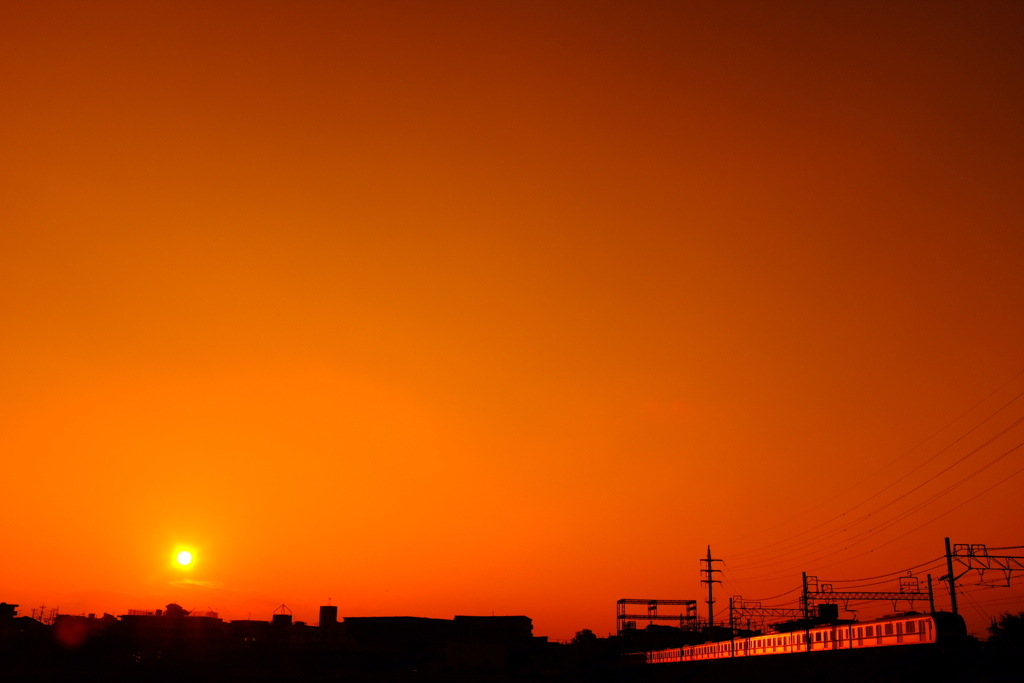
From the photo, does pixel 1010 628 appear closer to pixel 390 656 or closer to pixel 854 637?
pixel 854 637

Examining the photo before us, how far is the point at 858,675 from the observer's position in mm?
47125

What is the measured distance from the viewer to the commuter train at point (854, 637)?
4416 centimetres

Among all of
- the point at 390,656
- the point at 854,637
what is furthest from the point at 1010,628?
the point at 390,656

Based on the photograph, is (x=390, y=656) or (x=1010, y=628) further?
(x=390, y=656)

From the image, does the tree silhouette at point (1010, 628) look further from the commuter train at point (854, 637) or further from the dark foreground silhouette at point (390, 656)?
the commuter train at point (854, 637)

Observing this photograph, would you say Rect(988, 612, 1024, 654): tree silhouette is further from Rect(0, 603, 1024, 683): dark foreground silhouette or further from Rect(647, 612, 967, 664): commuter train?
Rect(647, 612, 967, 664): commuter train

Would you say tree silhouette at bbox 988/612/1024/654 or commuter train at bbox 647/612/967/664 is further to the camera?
tree silhouette at bbox 988/612/1024/654

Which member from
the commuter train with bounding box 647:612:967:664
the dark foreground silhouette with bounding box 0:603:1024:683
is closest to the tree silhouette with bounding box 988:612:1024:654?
the dark foreground silhouette with bounding box 0:603:1024:683

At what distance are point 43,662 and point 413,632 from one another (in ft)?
191

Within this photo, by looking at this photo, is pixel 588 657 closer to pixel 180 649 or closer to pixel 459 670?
pixel 459 670

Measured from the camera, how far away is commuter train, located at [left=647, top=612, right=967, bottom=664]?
145 feet

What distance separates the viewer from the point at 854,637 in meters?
51.8

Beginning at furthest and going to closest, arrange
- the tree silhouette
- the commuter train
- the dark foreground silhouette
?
1. the tree silhouette
2. the dark foreground silhouette
3. the commuter train

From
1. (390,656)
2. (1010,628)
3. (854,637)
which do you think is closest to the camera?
(854,637)
